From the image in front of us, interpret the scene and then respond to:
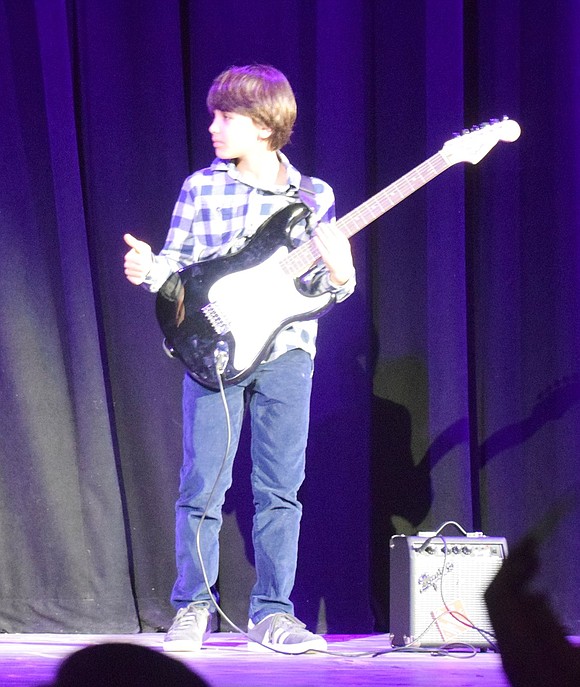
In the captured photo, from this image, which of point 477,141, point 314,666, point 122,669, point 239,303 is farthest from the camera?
point 477,141

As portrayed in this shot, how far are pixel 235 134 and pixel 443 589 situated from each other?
1.45 metres

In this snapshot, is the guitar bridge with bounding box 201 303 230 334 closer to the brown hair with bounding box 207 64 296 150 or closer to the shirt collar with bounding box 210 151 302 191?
the shirt collar with bounding box 210 151 302 191

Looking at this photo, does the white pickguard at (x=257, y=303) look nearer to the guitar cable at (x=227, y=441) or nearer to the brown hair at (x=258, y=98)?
the guitar cable at (x=227, y=441)

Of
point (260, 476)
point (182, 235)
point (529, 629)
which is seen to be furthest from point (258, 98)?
point (529, 629)

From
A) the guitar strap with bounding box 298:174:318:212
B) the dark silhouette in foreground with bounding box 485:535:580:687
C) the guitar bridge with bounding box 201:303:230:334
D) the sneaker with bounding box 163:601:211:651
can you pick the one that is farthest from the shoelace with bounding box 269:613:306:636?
the dark silhouette in foreground with bounding box 485:535:580:687

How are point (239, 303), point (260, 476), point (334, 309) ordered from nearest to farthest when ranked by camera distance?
point (239, 303) < point (260, 476) < point (334, 309)

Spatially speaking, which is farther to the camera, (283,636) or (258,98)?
(258,98)

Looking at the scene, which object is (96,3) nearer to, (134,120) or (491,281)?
(134,120)

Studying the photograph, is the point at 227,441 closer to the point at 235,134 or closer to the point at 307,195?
the point at 307,195

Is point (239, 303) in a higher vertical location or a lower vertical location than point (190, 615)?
higher

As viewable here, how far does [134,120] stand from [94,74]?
0.70 feet

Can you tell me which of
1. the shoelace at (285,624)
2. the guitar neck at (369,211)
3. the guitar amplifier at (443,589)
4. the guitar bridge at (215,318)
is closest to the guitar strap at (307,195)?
A: the guitar neck at (369,211)

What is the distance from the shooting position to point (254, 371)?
102 inches

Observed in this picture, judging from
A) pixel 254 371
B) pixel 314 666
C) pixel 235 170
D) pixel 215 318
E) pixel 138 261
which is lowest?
pixel 314 666
